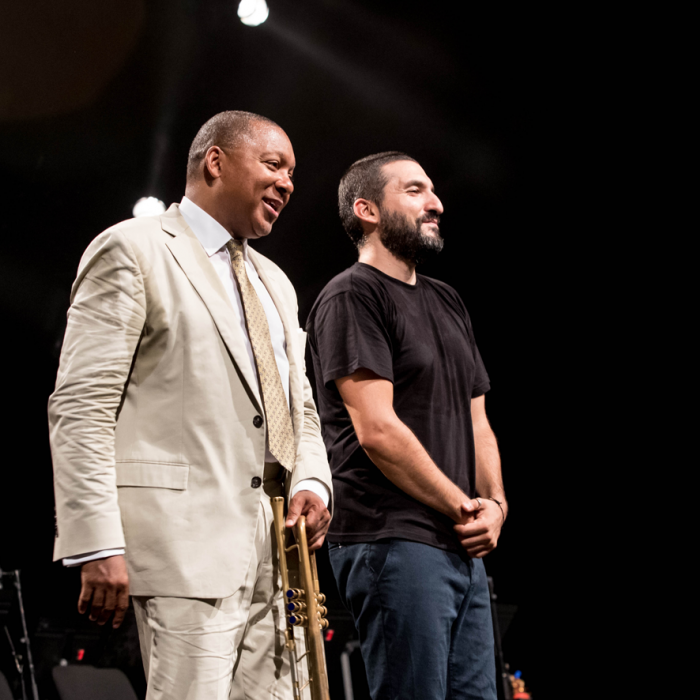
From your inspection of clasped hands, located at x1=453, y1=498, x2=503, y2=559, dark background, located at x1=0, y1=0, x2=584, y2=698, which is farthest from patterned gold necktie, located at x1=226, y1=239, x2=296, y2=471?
dark background, located at x1=0, y1=0, x2=584, y2=698

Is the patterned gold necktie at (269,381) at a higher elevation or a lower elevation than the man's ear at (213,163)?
lower

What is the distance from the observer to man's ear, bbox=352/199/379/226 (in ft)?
7.26

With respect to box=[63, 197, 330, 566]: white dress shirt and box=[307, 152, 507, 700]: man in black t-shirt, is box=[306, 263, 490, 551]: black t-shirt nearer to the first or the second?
box=[307, 152, 507, 700]: man in black t-shirt

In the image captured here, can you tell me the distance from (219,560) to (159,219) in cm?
73

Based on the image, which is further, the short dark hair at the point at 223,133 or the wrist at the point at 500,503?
the wrist at the point at 500,503

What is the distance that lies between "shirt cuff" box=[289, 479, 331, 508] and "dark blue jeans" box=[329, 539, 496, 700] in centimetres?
23

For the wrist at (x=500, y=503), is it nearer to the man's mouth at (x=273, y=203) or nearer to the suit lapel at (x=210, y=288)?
the suit lapel at (x=210, y=288)

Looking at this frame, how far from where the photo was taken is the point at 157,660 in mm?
1280

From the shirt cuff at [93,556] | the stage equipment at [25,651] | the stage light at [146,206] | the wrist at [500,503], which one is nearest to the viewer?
the shirt cuff at [93,556]

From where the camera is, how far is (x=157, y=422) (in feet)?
4.56

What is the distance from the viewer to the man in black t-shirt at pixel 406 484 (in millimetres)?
1669

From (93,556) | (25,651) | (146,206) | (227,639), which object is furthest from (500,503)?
(146,206)

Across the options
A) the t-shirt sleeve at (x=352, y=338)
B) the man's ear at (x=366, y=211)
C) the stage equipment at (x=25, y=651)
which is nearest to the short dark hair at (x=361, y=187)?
the man's ear at (x=366, y=211)

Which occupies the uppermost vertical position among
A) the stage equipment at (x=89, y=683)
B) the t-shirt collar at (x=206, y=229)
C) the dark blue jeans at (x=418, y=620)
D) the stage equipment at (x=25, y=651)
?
the t-shirt collar at (x=206, y=229)
